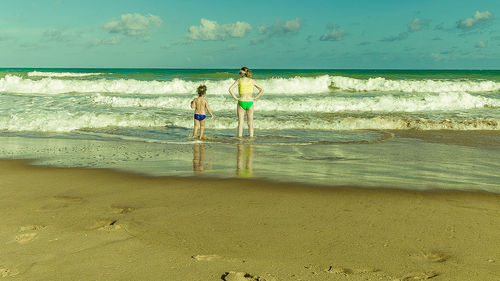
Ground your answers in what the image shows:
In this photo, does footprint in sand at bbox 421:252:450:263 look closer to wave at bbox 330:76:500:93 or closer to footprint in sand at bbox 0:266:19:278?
footprint in sand at bbox 0:266:19:278

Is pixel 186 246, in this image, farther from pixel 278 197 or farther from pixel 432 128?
pixel 432 128

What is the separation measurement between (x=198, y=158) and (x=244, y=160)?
89 centimetres

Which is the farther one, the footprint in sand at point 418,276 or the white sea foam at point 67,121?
the white sea foam at point 67,121

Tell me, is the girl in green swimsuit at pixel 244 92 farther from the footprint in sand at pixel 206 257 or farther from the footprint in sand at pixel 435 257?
the footprint in sand at pixel 435 257

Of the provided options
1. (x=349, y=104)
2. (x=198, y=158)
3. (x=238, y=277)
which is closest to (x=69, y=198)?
(x=238, y=277)

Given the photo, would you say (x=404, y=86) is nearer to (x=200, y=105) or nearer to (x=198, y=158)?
(x=200, y=105)

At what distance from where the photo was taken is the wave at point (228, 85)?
29156 millimetres

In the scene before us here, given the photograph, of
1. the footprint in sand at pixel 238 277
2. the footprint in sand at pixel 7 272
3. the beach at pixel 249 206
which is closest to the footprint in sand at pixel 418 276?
the beach at pixel 249 206

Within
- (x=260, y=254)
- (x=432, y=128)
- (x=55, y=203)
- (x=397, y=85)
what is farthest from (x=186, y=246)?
(x=397, y=85)

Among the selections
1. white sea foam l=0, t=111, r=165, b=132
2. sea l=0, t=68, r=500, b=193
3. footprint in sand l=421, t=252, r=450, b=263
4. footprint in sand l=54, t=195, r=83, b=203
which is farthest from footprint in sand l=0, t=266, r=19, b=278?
white sea foam l=0, t=111, r=165, b=132

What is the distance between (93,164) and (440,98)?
57.4 feet

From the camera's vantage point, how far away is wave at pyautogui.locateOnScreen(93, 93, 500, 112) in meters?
18.8

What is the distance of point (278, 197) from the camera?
5.11 metres

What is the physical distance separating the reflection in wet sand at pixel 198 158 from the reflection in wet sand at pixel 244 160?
0.61 m
